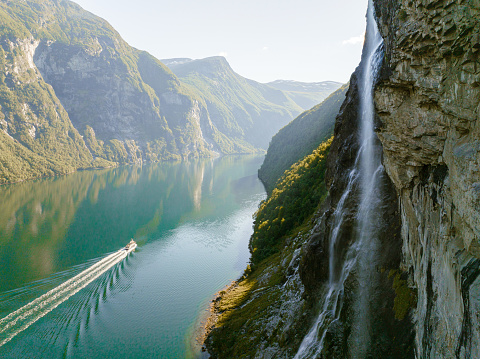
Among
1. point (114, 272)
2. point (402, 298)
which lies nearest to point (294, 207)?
point (402, 298)

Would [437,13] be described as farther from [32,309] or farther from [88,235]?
[88,235]

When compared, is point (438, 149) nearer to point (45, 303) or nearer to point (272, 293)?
point (272, 293)

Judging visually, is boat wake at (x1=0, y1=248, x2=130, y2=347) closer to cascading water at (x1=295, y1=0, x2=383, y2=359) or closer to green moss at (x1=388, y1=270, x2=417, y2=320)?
cascading water at (x1=295, y1=0, x2=383, y2=359)

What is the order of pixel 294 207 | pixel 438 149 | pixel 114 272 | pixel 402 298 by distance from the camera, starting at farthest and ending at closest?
pixel 114 272 < pixel 294 207 < pixel 402 298 < pixel 438 149

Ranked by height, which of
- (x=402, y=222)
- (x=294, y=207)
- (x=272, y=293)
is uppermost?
(x=402, y=222)

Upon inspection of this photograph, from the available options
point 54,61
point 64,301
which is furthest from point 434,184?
point 54,61

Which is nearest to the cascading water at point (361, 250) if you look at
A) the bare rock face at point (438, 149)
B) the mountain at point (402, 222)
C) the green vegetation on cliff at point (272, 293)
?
the mountain at point (402, 222)

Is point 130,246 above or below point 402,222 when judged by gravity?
below

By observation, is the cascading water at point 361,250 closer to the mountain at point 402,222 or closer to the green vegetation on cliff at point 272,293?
the mountain at point 402,222
